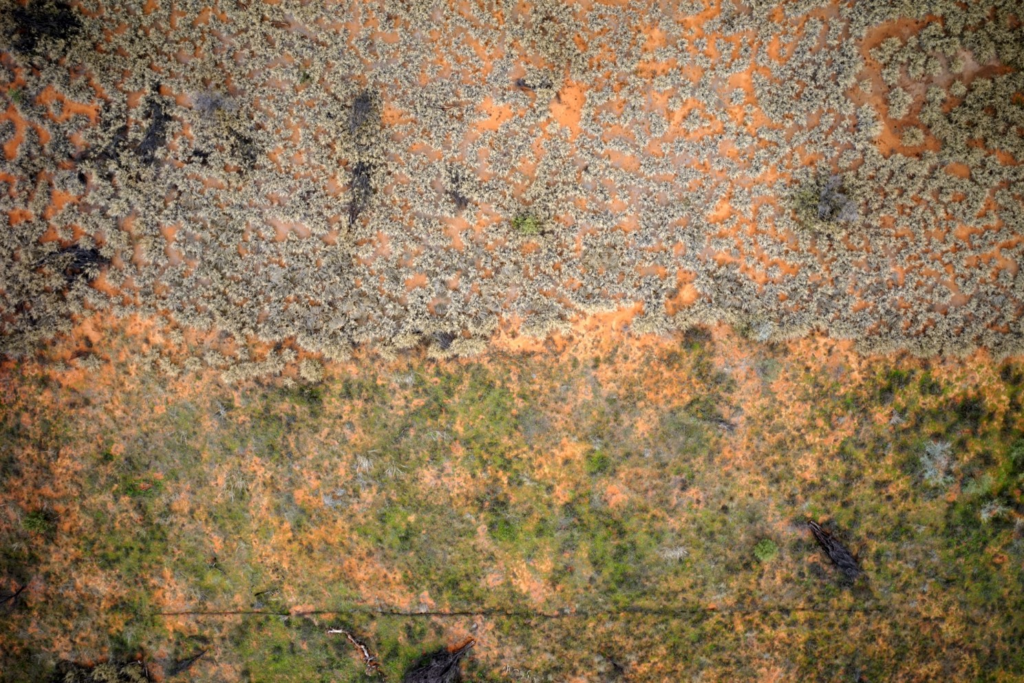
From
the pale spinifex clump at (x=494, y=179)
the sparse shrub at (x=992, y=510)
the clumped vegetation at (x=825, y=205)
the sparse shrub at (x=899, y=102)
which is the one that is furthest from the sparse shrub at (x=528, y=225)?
the sparse shrub at (x=992, y=510)

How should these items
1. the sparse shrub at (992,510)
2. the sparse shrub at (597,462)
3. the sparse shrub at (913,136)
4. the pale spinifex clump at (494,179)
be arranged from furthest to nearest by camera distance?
1. the sparse shrub at (597,462)
2. the sparse shrub at (992,510)
3. the pale spinifex clump at (494,179)
4. the sparse shrub at (913,136)

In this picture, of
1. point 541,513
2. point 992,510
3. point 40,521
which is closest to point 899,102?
point 992,510

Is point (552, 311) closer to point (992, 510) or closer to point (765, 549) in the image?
point (765, 549)

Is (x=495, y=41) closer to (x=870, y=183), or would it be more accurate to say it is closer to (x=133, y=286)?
(x=870, y=183)

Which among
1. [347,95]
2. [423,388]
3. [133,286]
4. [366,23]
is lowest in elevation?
[423,388]

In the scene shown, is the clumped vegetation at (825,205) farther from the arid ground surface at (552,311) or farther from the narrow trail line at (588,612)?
the narrow trail line at (588,612)

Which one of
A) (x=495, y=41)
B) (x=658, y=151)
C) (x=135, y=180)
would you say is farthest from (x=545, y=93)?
(x=135, y=180)
